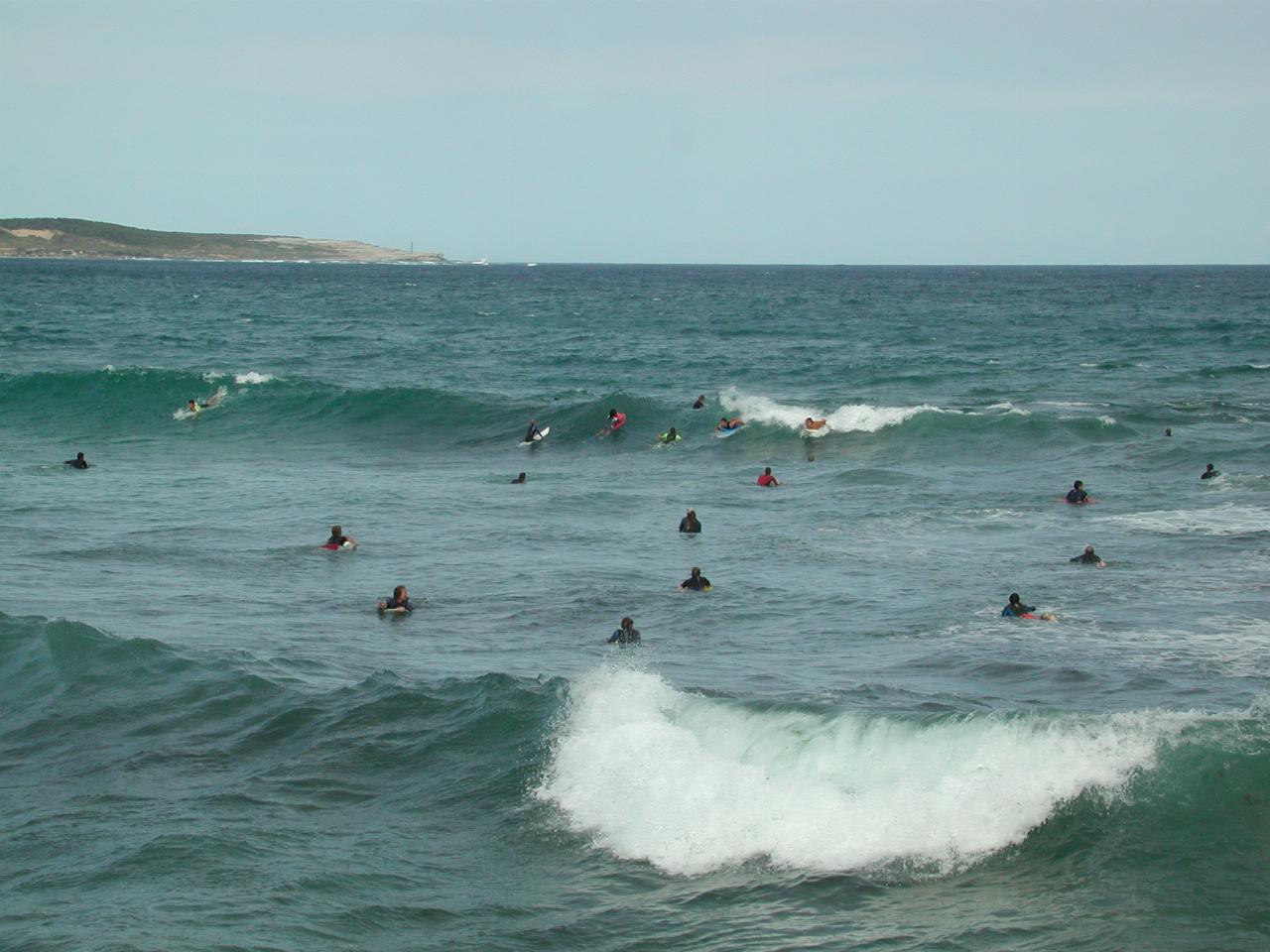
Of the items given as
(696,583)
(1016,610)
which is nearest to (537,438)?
(696,583)

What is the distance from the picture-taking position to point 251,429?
47.4 meters

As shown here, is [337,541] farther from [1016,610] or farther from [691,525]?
[1016,610]

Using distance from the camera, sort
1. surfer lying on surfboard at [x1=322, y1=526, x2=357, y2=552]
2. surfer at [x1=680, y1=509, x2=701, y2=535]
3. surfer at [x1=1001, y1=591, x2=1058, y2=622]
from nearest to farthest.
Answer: surfer at [x1=1001, y1=591, x2=1058, y2=622] → surfer lying on surfboard at [x1=322, y1=526, x2=357, y2=552] → surfer at [x1=680, y1=509, x2=701, y2=535]

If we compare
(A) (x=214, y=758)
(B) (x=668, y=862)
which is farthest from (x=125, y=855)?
(B) (x=668, y=862)

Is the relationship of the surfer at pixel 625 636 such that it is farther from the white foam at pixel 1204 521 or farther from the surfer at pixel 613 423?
the surfer at pixel 613 423

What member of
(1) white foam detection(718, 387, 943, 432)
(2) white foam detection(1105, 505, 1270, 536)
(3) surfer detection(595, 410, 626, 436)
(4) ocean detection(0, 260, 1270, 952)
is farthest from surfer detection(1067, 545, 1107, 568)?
(3) surfer detection(595, 410, 626, 436)

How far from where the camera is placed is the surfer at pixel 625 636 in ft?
69.7

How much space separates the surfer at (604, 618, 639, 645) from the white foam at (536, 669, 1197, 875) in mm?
4619

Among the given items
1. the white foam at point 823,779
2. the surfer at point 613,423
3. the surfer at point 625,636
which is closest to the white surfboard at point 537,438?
the surfer at point 613,423

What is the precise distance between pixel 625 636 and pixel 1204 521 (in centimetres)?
1539

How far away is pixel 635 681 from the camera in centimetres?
1756

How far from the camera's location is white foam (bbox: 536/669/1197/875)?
44.4 feet

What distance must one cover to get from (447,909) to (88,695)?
7.94 m

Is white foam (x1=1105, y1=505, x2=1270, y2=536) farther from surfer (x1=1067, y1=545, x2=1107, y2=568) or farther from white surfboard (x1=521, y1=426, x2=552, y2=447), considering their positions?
white surfboard (x1=521, y1=426, x2=552, y2=447)
